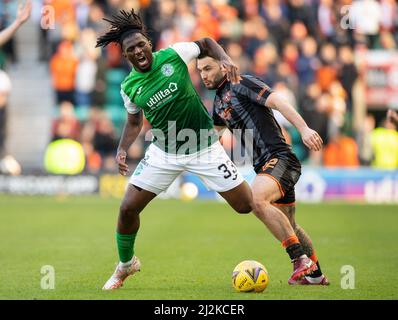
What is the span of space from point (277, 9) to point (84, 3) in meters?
5.53

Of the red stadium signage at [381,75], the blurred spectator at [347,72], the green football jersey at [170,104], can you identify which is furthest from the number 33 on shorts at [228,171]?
the red stadium signage at [381,75]

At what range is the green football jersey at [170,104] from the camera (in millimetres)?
9273

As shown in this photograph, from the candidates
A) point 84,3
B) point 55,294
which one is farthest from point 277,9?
point 55,294

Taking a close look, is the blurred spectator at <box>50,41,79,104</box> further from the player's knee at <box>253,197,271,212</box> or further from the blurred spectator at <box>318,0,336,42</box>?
the player's knee at <box>253,197,271,212</box>

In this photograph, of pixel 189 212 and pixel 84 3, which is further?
pixel 84 3

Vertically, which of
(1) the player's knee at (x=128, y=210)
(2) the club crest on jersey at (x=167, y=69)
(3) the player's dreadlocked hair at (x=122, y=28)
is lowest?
(1) the player's knee at (x=128, y=210)

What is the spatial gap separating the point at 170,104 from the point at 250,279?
188 cm

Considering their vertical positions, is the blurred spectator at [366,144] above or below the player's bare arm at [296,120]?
above

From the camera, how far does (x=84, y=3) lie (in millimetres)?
26828

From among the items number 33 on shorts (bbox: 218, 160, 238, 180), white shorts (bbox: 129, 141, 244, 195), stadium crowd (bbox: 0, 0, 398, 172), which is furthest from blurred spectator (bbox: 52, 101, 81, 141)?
number 33 on shorts (bbox: 218, 160, 238, 180)

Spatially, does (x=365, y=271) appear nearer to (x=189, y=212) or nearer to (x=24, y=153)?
(x=189, y=212)

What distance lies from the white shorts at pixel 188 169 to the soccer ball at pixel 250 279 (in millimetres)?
831

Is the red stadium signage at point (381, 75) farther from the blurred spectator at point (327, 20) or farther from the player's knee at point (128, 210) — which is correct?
the player's knee at point (128, 210)

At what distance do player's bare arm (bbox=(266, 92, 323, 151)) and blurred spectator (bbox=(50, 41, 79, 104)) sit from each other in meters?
16.7
